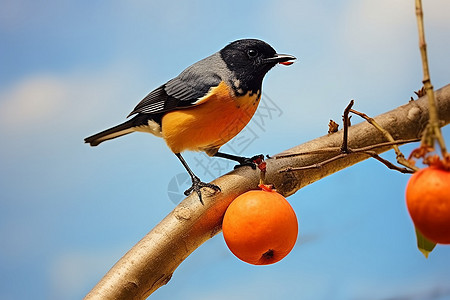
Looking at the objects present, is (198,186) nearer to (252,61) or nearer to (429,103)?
(252,61)

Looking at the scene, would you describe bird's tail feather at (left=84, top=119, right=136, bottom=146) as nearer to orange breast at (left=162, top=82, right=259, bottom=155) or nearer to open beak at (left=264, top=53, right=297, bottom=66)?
orange breast at (left=162, top=82, right=259, bottom=155)

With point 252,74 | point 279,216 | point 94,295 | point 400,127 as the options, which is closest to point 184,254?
point 94,295

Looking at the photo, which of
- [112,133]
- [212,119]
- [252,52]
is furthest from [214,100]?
[112,133]

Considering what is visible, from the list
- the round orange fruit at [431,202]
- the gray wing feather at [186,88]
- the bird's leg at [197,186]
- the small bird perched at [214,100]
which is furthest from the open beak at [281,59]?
the round orange fruit at [431,202]

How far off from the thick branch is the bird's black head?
0.18 meters

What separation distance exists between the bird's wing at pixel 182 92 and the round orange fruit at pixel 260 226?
1.14ft

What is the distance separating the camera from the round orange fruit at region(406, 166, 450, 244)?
0.52m

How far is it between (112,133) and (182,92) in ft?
0.93

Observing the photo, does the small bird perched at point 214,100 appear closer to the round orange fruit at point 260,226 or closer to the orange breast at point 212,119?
the orange breast at point 212,119

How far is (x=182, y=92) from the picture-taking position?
45.2 inches

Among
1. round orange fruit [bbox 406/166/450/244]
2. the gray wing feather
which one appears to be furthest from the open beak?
round orange fruit [bbox 406/166/450/244]

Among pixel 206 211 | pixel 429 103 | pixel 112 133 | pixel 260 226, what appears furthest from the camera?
pixel 112 133

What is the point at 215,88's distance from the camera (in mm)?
1090

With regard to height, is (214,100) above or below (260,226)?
above
